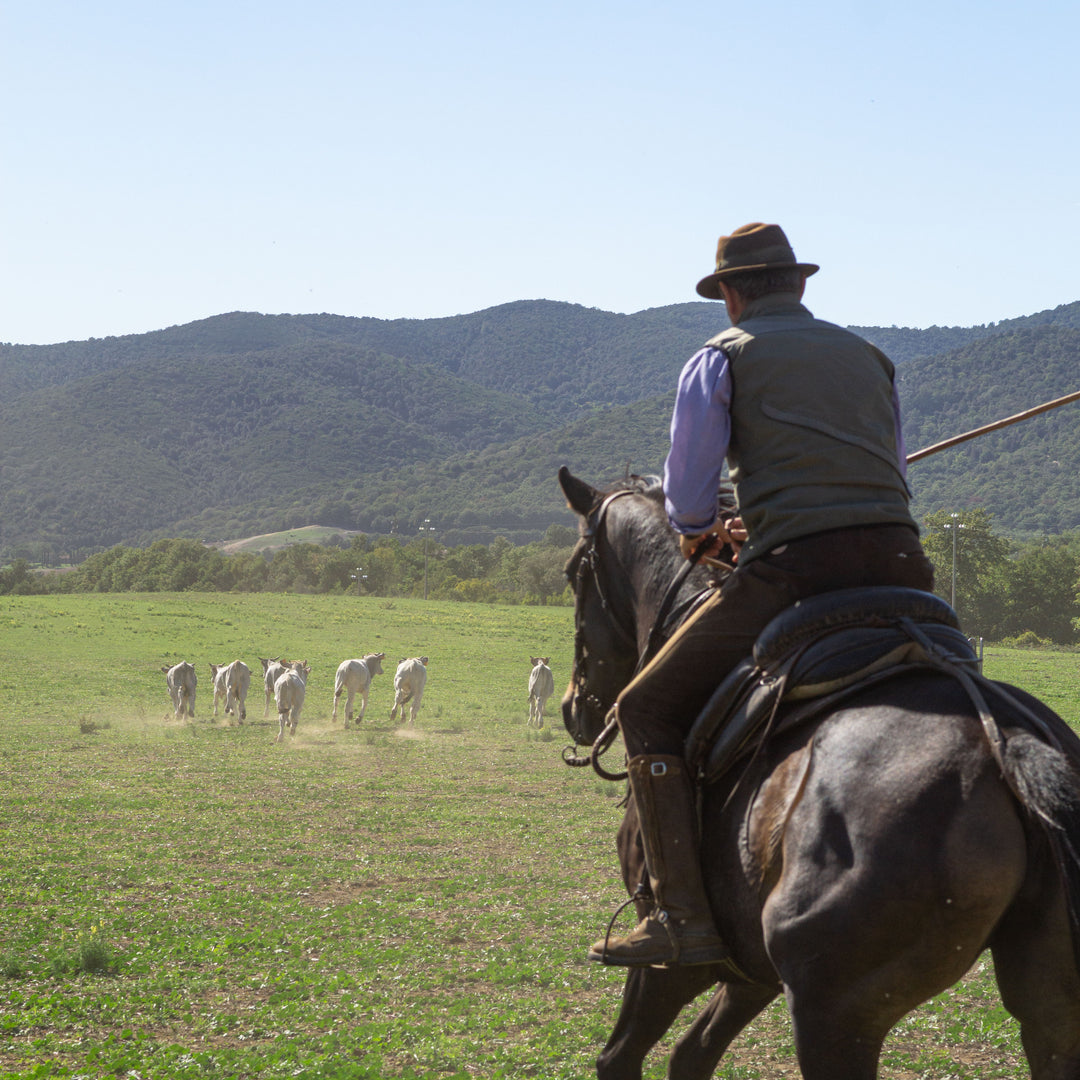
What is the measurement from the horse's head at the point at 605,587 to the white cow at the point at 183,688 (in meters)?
22.9

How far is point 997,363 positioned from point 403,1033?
192321 mm

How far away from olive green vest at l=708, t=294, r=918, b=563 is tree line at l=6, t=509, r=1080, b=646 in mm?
58938

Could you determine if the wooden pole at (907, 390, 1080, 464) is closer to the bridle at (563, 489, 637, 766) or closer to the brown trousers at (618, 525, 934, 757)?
the brown trousers at (618, 525, 934, 757)

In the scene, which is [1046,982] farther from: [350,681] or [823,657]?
[350,681]

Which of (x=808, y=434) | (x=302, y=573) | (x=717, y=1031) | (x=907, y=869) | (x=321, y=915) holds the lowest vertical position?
(x=302, y=573)

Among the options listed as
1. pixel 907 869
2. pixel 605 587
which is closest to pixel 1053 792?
pixel 907 869

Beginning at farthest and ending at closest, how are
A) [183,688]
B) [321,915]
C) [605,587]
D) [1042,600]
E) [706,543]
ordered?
[1042,600], [183,688], [321,915], [605,587], [706,543]

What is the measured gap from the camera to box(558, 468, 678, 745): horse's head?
174 inches

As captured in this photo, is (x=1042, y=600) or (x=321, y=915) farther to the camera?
(x=1042, y=600)

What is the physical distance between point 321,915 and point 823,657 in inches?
261

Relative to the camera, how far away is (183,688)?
26031mm

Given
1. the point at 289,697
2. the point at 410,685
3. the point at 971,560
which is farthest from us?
the point at 971,560

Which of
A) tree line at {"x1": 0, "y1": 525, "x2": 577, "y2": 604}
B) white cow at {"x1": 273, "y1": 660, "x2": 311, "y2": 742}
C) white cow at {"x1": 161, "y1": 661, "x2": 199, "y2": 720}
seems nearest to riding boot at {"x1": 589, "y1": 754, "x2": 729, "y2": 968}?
white cow at {"x1": 273, "y1": 660, "x2": 311, "y2": 742}

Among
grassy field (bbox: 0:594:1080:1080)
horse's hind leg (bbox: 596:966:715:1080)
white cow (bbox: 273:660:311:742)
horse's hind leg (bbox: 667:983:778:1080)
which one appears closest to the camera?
horse's hind leg (bbox: 596:966:715:1080)
